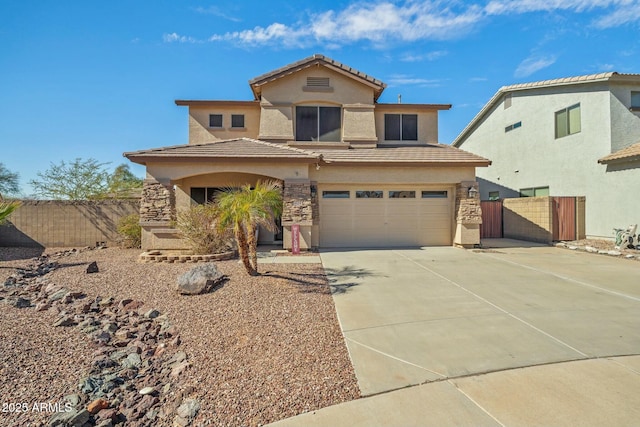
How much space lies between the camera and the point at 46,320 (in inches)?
227

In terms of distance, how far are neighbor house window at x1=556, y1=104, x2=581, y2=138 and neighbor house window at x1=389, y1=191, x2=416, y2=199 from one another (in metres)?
9.28

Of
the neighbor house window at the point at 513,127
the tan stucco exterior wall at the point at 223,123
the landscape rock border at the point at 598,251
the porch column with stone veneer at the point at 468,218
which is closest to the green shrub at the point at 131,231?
the tan stucco exterior wall at the point at 223,123

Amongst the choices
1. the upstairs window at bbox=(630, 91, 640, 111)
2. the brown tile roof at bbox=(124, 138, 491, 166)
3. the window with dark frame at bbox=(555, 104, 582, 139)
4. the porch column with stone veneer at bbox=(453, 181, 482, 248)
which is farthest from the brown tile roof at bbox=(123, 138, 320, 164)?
the upstairs window at bbox=(630, 91, 640, 111)

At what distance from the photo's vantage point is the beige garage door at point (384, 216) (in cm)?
1322

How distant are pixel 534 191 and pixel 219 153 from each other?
56.0 feet

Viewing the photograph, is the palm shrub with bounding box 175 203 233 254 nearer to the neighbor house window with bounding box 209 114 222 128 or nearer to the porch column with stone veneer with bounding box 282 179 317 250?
the porch column with stone veneer with bounding box 282 179 317 250

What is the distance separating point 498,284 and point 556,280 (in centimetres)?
166

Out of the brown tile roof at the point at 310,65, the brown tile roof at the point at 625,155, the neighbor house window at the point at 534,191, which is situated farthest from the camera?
the neighbor house window at the point at 534,191

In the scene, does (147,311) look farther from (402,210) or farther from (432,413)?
(402,210)

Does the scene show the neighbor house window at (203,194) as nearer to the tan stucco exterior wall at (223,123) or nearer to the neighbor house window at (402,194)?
the tan stucco exterior wall at (223,123)

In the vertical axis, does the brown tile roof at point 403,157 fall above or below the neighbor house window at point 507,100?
below

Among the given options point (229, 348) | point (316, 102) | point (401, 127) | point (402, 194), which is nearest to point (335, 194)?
point (402, 194)

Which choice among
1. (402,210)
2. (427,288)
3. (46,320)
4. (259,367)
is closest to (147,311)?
(46,320)

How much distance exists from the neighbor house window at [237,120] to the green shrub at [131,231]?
6.23 m
